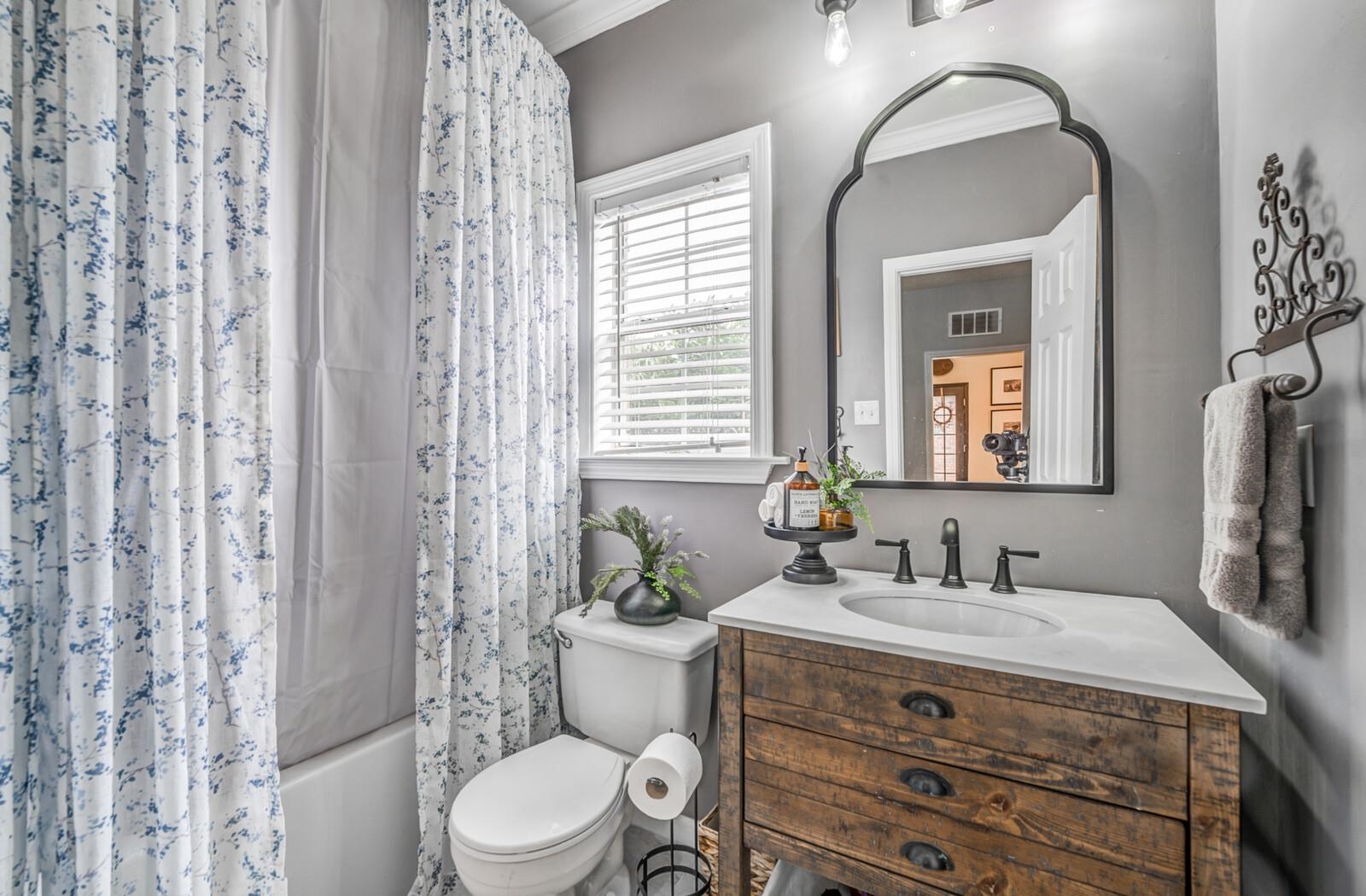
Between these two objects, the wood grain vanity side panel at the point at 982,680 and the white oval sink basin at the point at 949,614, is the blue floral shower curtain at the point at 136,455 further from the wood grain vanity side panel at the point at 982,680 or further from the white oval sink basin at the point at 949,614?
the white oval sink basin at the point at 949,614

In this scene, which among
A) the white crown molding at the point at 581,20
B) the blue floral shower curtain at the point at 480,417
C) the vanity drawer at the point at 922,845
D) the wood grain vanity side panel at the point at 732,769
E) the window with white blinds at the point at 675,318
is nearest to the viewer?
the vanity drawer at the point at 922,845

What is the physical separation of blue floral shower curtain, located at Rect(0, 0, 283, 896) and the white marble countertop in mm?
970

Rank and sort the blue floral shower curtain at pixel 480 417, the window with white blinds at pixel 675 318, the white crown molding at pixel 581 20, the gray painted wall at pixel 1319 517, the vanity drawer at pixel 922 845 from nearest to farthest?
1. the gray painted wall at pixel 1319 517
2. the vanity drawer at pixel 922 845
3. the blue floral shower curtain at pixel 480 417
4. the window with white blinds at pixel 675 318
5. the white crown molding at pixel 581 20

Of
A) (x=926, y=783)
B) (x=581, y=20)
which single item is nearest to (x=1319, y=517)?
(x=926, y=783)

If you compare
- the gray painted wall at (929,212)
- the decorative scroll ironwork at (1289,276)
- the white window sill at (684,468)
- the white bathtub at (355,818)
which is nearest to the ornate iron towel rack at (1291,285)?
the decorative scroll ironwork at (1289,276)

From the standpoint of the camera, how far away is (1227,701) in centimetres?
78

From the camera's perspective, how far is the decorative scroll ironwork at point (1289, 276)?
0.81 m

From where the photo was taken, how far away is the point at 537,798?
1.32 m

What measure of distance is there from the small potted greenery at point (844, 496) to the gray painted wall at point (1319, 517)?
2.54 feet

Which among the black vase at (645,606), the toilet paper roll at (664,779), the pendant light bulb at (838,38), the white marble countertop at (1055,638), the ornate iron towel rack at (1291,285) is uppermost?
the pendant light bulb at (838,38)

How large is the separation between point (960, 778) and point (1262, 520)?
633 millimetres

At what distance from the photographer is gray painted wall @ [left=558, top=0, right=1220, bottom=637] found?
48.4 inches

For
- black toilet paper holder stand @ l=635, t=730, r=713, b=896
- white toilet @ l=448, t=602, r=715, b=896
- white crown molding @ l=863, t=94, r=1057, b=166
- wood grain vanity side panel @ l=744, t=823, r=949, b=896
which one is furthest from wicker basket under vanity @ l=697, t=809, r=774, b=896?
white crown molding @ l=863, t=94, r=1057, b=166

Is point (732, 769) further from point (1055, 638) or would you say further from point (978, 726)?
point (1055, 638)
